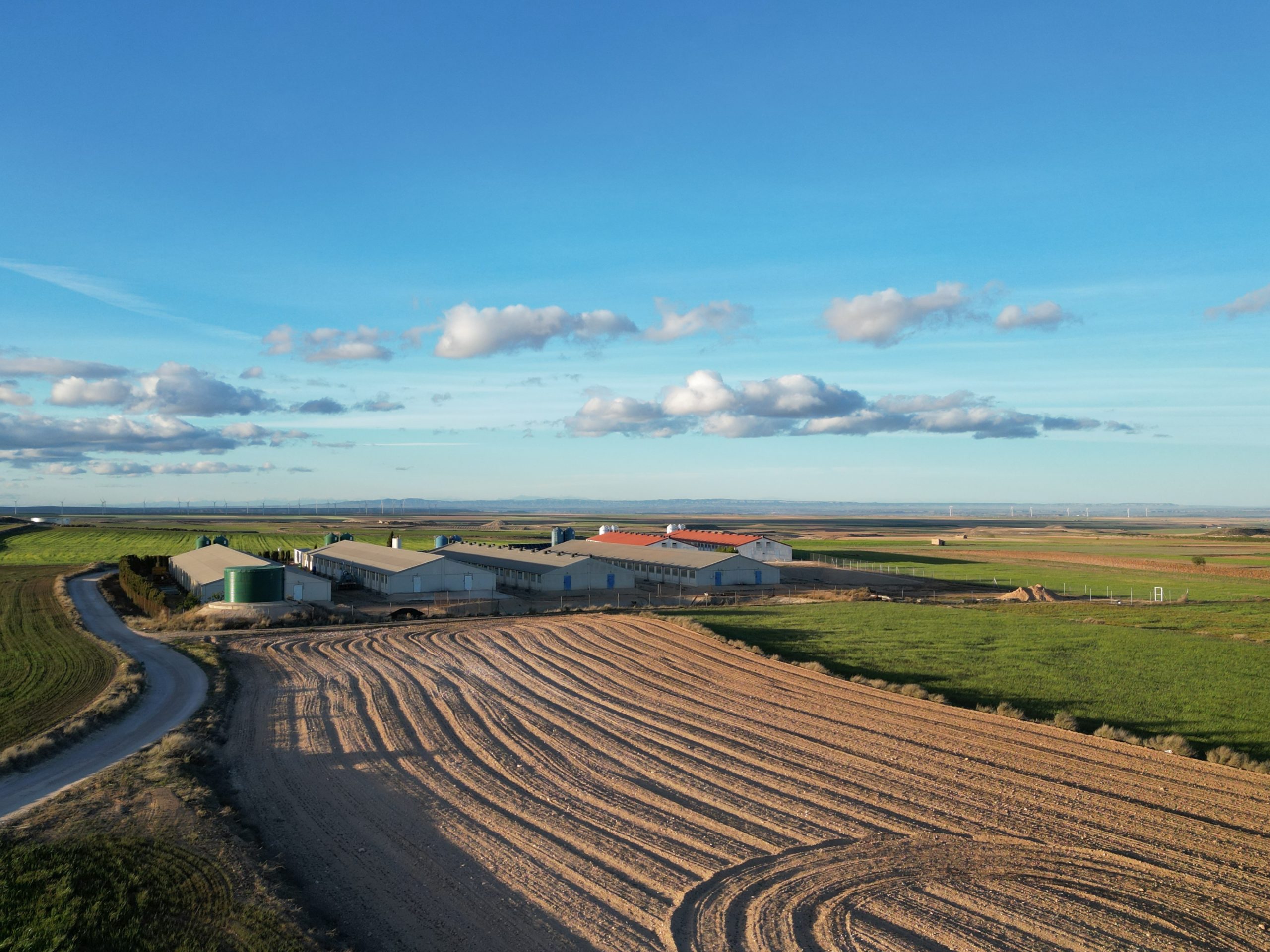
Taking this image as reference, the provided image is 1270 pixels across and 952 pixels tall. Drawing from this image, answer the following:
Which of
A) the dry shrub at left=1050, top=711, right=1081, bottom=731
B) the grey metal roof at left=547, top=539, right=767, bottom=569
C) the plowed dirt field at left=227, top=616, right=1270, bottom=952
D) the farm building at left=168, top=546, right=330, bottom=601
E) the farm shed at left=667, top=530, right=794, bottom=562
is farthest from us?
the farm shed at left=667, top=530, right=794, bottom=562

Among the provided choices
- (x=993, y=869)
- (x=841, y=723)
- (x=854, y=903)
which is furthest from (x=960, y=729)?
(x=854, y=903)

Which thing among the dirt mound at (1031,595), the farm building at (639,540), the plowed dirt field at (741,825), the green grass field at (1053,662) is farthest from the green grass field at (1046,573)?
the plowed dirt field at (741,825)

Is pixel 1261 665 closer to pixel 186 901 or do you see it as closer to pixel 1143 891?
pixel 1143 891

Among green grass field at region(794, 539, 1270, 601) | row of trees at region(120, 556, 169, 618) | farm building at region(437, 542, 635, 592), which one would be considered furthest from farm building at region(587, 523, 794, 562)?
row of trees at region(120, 556, 169, 618)

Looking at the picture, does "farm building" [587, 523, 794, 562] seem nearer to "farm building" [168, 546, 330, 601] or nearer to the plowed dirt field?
"farm building" [168, 546, 330, 601]

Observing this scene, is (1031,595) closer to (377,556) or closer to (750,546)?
(750,546)

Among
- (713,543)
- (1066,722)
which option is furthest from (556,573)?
(1066,722)
